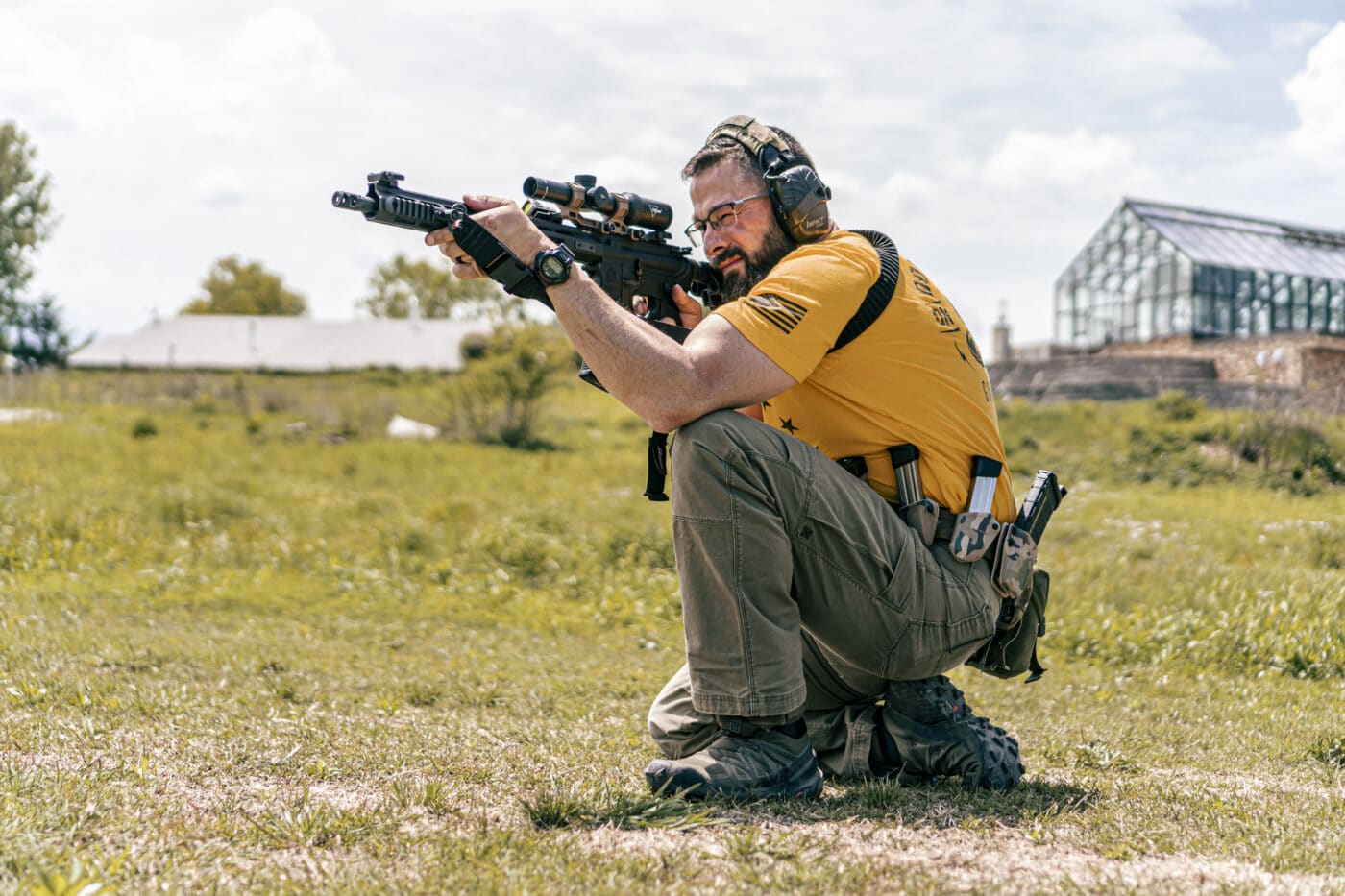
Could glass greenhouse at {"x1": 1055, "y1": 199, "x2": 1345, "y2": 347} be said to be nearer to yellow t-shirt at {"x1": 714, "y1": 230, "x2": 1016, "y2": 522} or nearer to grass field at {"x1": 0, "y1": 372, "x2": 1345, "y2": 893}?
grass field at {"x1": 0, "y1": 372, "x2": 1345, "y2": 893}

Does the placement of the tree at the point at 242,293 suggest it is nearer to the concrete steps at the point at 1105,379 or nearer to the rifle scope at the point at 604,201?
the concrete steps at the point at 1105,379

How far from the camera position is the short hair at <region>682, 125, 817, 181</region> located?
382cm

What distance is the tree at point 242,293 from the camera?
78500 mm

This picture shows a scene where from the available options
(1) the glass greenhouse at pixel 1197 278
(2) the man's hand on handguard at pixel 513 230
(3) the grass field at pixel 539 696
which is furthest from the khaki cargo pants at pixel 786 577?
(1) the glass greenhouse at pixel 1197 278

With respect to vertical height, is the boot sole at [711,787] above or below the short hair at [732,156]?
below

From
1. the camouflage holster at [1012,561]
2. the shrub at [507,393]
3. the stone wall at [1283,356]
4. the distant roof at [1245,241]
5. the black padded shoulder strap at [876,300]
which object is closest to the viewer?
the black padded shoulder strap at [876,300]

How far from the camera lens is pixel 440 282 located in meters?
74.3

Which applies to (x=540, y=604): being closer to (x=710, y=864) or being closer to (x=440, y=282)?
(x=710, y=864)

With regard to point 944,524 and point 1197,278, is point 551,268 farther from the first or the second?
point 1197,278

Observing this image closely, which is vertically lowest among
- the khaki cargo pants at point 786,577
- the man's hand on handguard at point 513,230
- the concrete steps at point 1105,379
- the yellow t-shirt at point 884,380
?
the khaki cargo pants at point 786,577

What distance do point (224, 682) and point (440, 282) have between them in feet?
234

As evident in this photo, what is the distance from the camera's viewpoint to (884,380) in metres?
3.55

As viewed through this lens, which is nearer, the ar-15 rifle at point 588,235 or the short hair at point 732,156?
the ar-15 rifle at point 588,235

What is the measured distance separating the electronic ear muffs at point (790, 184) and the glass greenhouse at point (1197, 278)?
34.8 m
